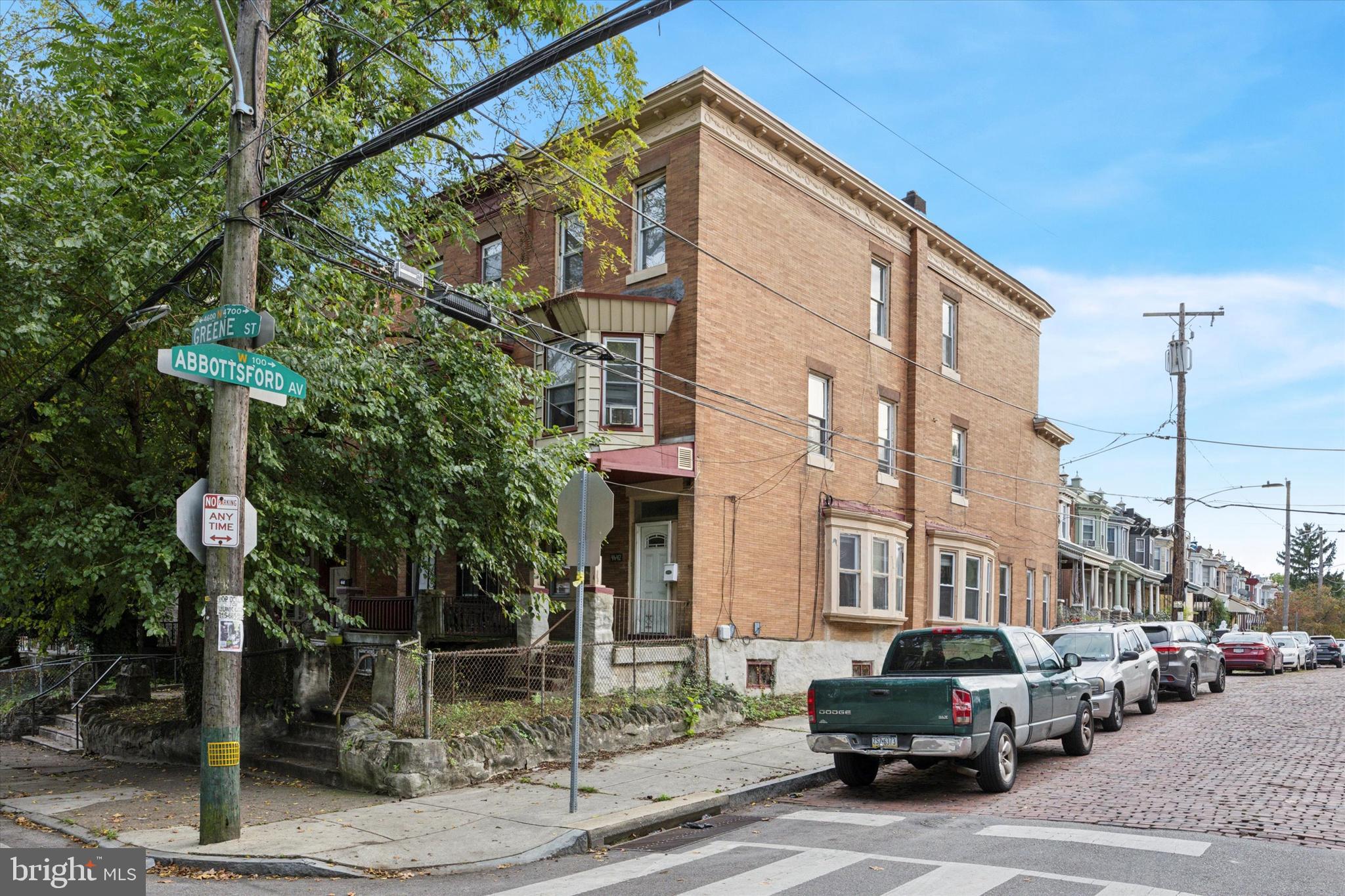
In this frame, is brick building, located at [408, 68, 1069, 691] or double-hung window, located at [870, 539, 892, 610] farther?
double-hung window, located at [870, 539, 892, 610]

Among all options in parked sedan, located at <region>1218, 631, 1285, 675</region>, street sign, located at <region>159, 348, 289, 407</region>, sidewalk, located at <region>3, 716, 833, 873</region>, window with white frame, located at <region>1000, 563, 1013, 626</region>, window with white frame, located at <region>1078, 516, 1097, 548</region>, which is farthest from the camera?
window with white frame, located at <region>1078, 516, 1097, 548</region>

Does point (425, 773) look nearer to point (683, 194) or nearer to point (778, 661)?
point (778, 661)

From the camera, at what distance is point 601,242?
68.0 ft

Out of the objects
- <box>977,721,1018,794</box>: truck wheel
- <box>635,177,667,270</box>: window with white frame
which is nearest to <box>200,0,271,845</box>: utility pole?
<box>977,721,1018,794</box>: truck wheel

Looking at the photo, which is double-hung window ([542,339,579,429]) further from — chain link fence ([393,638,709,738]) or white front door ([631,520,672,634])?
chain link fence ([393,638,709,738])

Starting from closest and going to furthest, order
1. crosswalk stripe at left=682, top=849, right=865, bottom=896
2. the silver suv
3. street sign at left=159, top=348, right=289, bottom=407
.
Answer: crosswalk stripe at left=682, top=849, right=865, bottom=896
street sign at left=159, top=348, right=289, bottom=407
the silver suv

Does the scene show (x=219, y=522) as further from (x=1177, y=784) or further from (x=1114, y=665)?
(x=1114, y=665)

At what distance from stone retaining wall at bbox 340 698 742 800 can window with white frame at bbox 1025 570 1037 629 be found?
1970 centimetres

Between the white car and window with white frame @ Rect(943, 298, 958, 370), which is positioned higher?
window with white frame @ Rect(943, 298, 958, 370)

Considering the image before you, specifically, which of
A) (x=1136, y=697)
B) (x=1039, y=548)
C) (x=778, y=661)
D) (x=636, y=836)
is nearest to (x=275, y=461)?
(x=636, y=836)

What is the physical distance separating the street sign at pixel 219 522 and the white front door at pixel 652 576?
973 cm

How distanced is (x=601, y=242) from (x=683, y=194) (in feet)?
7.39

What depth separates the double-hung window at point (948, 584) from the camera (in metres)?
25.1

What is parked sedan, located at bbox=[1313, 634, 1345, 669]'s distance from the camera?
4350cm
